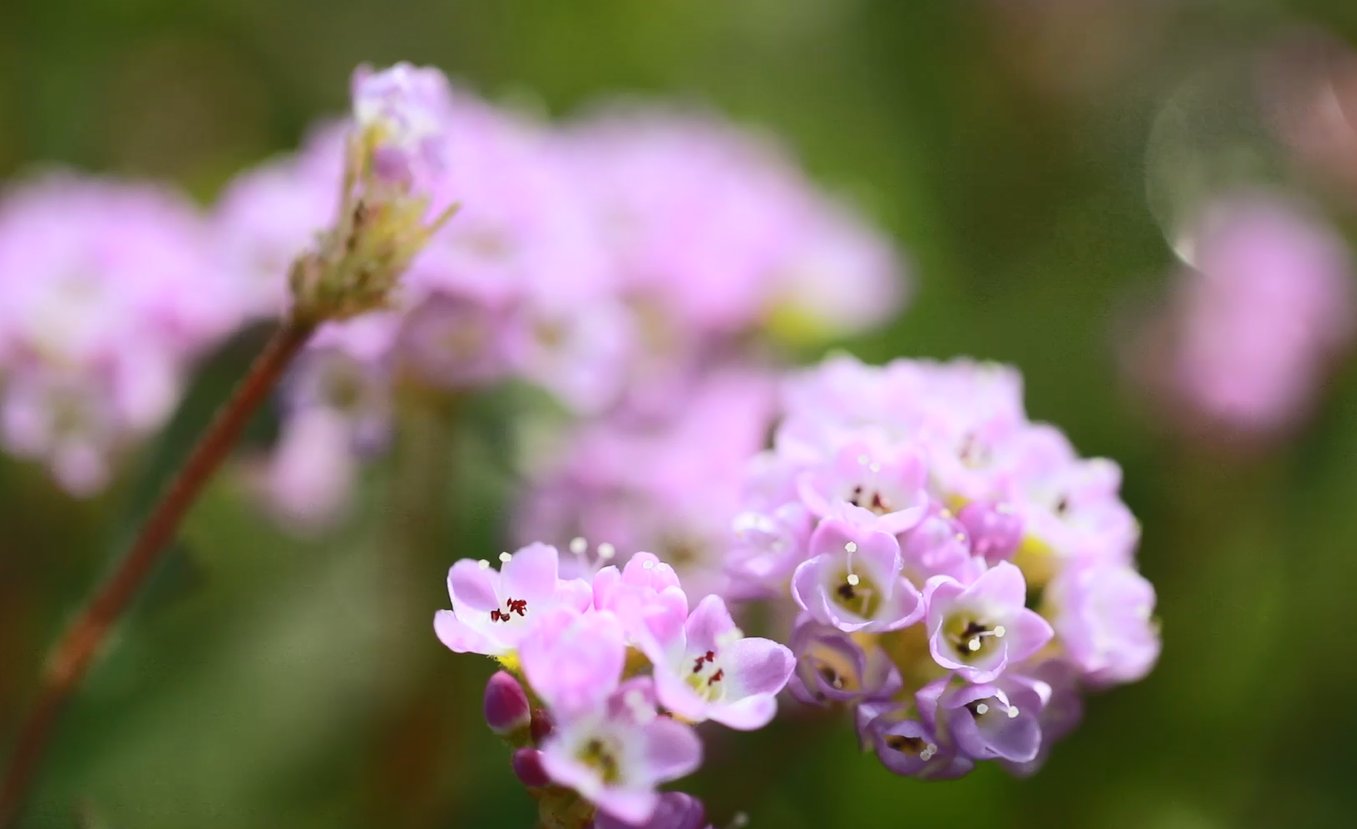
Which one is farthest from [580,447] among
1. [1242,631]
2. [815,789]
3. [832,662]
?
[1242,631]

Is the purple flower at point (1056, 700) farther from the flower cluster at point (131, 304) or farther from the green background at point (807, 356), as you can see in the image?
the flower cluster at point (131, 304)

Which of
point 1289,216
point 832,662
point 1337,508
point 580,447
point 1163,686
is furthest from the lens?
point 1289,216

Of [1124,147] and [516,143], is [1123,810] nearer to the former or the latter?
[516,143]

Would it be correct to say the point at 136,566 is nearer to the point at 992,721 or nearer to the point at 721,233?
the point at 992,721

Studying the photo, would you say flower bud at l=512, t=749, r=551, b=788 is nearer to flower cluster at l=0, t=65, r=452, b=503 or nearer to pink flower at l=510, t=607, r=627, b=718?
pink flower at l=510, t=607, r=627, b=718

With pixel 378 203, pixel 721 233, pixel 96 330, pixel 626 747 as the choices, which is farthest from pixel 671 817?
pixel 721 233

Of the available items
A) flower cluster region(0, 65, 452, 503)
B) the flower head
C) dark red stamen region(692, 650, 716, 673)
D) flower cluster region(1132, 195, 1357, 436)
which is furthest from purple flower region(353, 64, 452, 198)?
flower cluster region(1132, 195, 1357, 436)

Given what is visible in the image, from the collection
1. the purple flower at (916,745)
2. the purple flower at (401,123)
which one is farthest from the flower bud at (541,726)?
the purple flower at (401,123)
